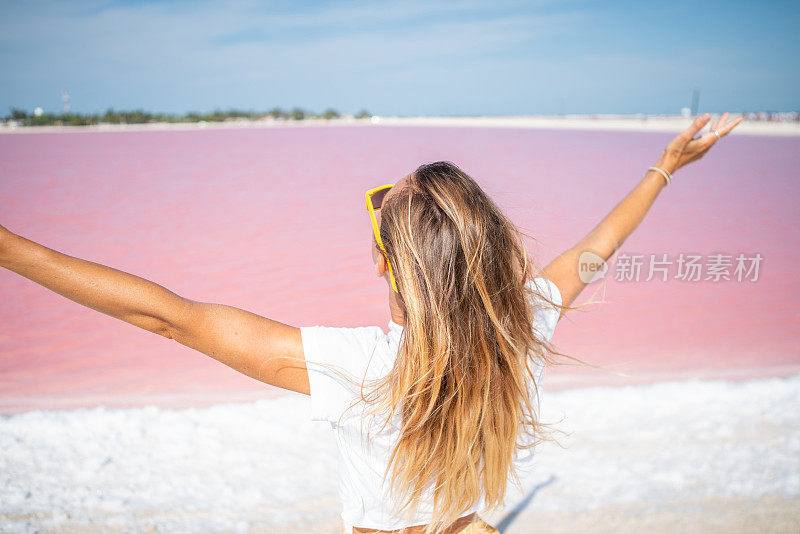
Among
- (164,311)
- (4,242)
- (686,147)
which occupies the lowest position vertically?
(164,311)

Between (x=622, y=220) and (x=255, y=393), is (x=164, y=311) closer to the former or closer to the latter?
(x=622, y=220)

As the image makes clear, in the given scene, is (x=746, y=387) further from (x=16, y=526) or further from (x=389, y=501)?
(x=16, y=526)

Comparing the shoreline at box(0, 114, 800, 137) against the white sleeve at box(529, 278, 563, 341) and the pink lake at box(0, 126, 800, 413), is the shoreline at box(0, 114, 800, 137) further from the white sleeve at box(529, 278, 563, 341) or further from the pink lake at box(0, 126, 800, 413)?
the white sleeve at box(529, 278, 563, 341)

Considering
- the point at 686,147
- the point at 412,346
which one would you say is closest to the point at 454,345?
the point at 412,346

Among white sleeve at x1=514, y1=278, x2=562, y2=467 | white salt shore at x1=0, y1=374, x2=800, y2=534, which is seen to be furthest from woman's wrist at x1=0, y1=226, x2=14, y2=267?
white salt shore at x1=0, y1=374, x2=800, y2=534

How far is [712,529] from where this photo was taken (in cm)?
231

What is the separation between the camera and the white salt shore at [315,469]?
2.36 m

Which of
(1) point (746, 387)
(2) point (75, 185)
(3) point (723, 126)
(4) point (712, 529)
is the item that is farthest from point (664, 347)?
(2) point (75, 185)

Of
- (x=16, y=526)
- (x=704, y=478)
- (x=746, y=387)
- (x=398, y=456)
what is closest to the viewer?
(x=398, y=456)

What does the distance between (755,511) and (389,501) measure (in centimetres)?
204

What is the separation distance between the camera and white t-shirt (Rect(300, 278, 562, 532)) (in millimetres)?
1055

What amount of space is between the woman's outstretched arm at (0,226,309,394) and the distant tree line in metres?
54.4

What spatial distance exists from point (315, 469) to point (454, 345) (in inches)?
75.3

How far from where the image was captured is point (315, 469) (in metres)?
2.71
